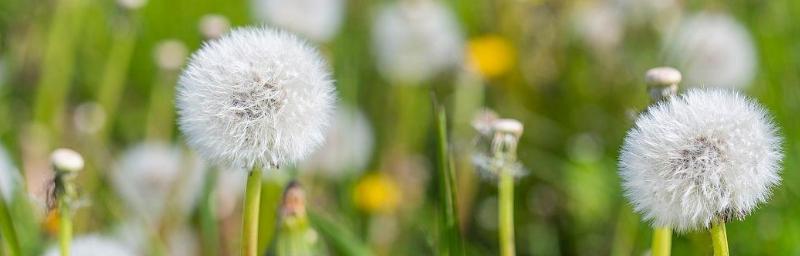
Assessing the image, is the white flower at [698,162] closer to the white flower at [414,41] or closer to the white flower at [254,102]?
the white flower at [254,102]

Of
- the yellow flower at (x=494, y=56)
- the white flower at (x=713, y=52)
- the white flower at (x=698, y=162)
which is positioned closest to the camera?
the white flower at (x=698, y=162)

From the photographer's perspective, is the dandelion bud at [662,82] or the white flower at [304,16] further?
the white flower at [304,16]

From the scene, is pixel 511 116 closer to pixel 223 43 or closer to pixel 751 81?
pixel 751 81

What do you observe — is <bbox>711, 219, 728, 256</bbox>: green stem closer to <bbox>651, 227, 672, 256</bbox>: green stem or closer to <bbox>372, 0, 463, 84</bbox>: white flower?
<bbox>651, 227, 672, 256</bbox>: green stem

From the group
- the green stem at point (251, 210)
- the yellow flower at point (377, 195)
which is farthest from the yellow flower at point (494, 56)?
the green stem at point (251, 210)

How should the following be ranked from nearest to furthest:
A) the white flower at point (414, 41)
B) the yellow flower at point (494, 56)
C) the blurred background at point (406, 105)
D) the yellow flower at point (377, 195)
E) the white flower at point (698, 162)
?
the white flower at point (698, 162), the blurred background at point (406, 105), the yellow flower at point (377, 195), the white flower at point (414, 41), the yellow flower at point (494, 56)

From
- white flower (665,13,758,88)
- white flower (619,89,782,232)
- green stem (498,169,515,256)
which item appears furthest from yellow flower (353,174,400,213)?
white flower (619,89,782,232)

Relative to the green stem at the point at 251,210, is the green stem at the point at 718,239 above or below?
below
